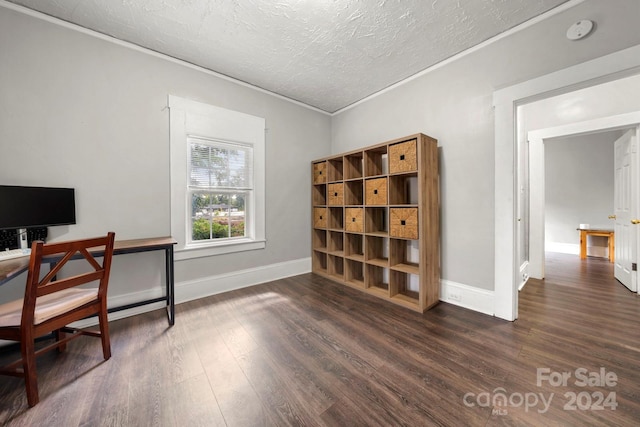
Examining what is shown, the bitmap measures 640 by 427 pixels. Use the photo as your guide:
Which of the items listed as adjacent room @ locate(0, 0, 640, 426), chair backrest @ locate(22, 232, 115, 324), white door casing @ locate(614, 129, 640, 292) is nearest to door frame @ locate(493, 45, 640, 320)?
adjacent room @ locate(0, 0, 640, 426)

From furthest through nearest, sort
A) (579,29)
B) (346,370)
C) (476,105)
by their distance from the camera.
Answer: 1. (476,105)
2. (579,29)
3. (346,370)

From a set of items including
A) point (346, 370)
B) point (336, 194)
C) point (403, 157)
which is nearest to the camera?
point (346, 370)

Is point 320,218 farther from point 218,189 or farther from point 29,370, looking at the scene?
point 29,370

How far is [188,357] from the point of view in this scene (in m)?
1.77

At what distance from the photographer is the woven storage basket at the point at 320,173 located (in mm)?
3680

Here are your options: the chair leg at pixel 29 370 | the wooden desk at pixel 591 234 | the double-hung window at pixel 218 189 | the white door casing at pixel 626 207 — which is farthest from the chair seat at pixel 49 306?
the wooden desk at pixel 591 234

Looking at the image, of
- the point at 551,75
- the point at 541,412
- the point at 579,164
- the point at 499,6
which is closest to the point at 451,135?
the point at 551,75

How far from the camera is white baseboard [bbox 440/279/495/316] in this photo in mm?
2418

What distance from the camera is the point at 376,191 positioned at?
9.50 feet

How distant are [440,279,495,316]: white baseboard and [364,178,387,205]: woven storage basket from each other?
121 cm

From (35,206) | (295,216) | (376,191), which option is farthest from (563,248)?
(35,206)

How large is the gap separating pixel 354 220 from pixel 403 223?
74 centimetres

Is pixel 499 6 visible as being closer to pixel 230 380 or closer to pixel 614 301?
pixel 614 301

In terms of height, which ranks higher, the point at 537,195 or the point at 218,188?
the point at 218,188
